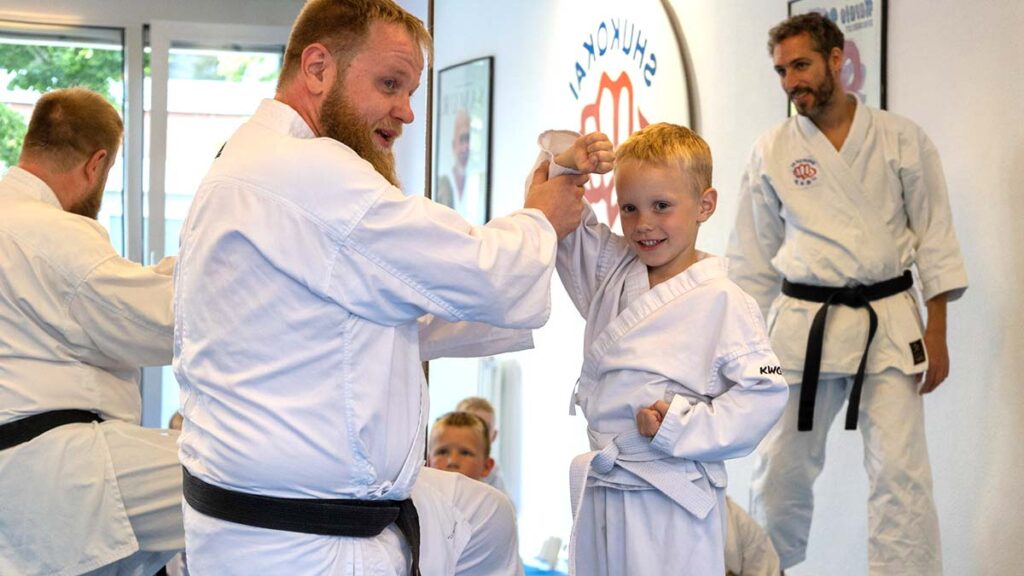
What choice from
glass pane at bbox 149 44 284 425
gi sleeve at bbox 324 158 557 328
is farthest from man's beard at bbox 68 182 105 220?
glass pane at bbox 149 44 284 425

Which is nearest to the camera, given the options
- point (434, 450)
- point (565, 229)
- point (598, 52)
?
point (565, 229)

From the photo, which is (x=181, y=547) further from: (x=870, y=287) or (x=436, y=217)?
(x=870, y=287)

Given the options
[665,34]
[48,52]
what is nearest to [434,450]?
[665,34]

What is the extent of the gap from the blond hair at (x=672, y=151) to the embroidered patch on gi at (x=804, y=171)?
1.19 meters

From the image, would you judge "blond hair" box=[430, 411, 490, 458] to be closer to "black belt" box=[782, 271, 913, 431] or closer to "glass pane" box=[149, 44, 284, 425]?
"black belt" box=[782, 271, 913, 431]

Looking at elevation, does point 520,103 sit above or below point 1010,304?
above

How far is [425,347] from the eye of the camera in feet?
6.91

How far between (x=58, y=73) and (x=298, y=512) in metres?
5.89

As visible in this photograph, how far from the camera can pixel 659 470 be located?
2.03 metres

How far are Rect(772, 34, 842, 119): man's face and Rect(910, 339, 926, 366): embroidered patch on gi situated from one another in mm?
673

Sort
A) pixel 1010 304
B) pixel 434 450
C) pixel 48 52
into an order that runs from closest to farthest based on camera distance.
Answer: pixel 1010 304 < pixel 434 450 < pixel 48 52

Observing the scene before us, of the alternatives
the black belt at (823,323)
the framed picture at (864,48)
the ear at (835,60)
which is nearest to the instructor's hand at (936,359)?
the black belt at (823,323)

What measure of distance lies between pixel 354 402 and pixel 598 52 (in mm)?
3255

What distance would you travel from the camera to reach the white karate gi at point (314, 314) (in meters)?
Answer: 1.69
